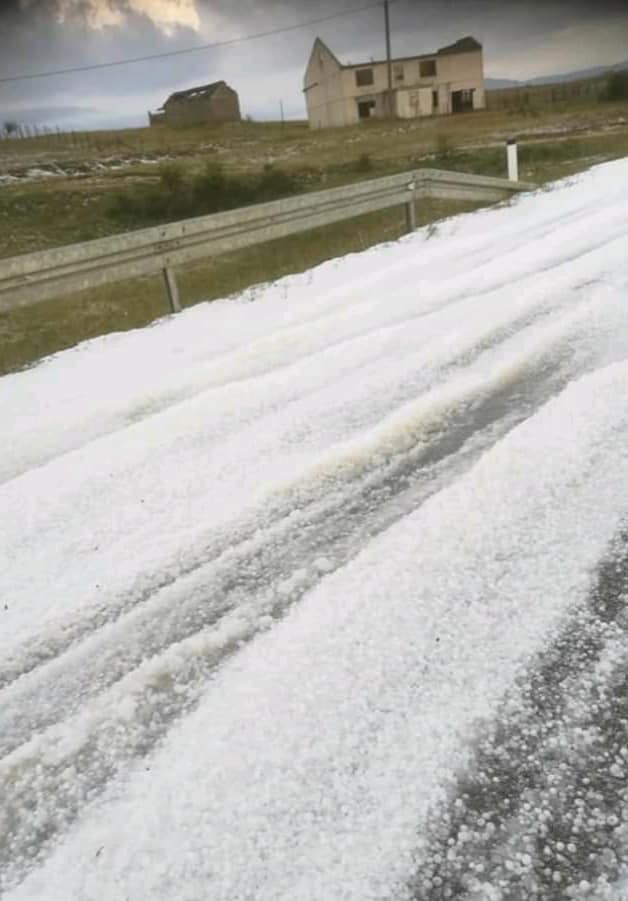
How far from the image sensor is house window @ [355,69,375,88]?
74812mm

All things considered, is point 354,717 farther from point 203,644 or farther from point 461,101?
point 461,101

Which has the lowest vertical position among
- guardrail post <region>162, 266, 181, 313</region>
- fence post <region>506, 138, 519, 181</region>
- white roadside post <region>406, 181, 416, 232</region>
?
guardrail post <region>162, 266, 181, 313</region>

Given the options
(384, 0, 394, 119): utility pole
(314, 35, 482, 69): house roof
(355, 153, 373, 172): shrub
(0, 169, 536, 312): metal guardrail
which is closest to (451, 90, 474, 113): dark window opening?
(314, 35, 482, 69): house roof

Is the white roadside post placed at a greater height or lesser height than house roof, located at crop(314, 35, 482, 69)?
lesser

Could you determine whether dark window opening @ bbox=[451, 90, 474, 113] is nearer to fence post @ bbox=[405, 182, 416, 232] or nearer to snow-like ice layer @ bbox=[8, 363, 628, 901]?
fence post @ bbox=[405, 182, 416, 232]

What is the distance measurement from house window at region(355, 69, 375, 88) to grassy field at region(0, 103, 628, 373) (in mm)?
19491

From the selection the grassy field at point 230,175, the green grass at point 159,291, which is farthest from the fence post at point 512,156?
the grassy field at point 230,175

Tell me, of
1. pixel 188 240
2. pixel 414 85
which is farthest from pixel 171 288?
pixel 414 85

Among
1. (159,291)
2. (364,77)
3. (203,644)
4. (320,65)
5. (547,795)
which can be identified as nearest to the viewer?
(547,795)

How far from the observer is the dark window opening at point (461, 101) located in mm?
75125

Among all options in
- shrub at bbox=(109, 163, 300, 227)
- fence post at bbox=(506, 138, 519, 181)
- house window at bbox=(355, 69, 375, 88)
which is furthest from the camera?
house window at bbox=(355, 69, 375, 88)

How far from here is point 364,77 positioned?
75125 mm

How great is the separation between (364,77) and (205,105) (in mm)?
25512

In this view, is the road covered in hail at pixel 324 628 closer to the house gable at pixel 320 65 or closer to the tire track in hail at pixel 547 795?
the tire track in hail at pixel 547 795
